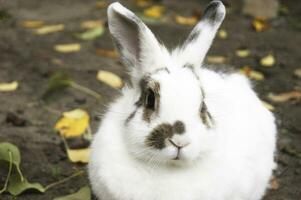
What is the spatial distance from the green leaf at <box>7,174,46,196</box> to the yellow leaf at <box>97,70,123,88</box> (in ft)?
5.18

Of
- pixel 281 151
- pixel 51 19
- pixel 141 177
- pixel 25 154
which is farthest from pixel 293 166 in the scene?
pixel 51 19

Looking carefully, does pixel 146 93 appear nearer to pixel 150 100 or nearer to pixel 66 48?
pixel 150 100

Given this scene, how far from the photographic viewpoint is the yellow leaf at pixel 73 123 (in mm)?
4316

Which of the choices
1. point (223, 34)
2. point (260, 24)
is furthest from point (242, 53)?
point (260, 24)

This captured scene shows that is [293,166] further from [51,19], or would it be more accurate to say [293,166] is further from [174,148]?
[51,19]

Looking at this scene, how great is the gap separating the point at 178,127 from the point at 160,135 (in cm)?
9

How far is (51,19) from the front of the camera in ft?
21.4

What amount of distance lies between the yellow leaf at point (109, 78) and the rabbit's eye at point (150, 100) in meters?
2.14

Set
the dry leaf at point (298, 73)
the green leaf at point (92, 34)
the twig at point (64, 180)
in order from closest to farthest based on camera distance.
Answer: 1. the twig at point (64, 180)
2. the dry leaf at point (298, 73)
3. the green leaf at point (92, 34)

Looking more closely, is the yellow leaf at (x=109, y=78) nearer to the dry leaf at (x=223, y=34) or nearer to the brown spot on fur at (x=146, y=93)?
the dry leaf at (x=223, y=34)

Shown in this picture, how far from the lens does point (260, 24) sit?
6.39 metres

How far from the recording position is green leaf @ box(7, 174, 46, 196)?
3617 millimetres

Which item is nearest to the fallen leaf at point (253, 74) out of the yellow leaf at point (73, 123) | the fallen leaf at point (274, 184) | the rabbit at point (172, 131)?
the fallen leaf at point (274, 184)

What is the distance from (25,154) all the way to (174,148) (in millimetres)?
1583
